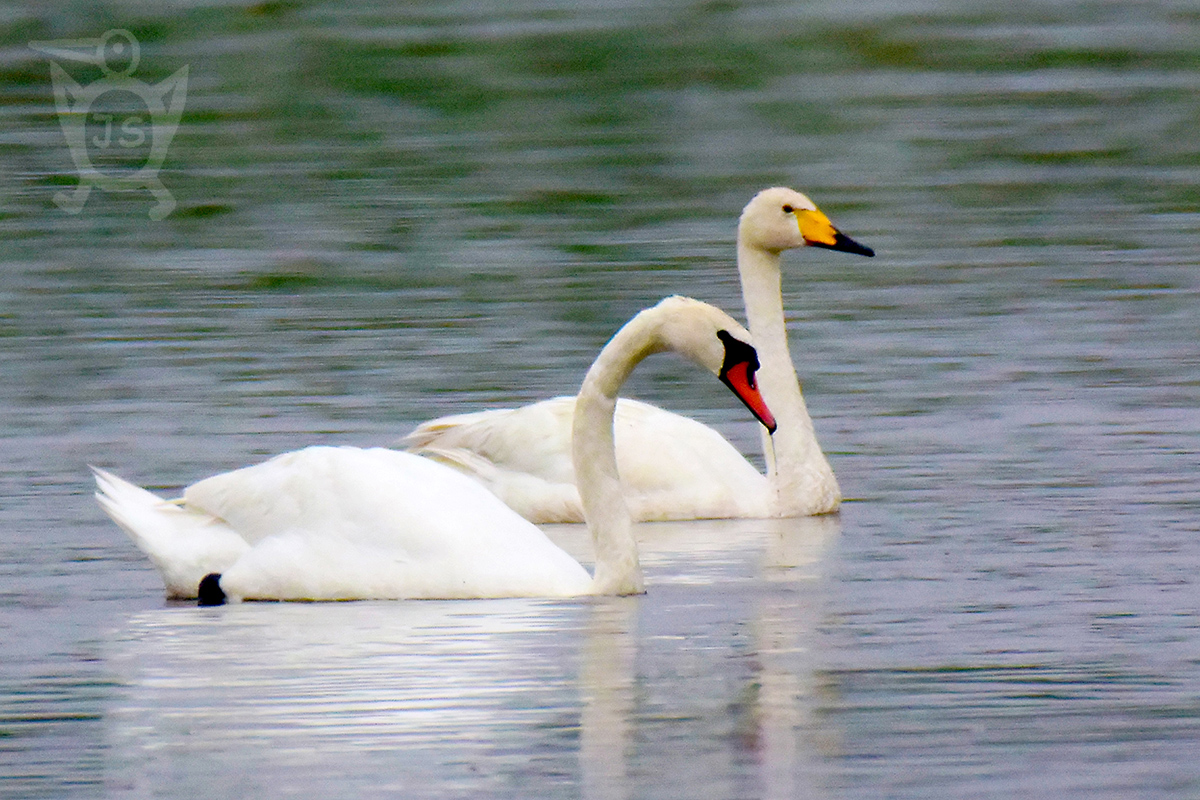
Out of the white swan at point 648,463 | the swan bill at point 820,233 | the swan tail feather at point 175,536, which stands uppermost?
the swan bill at point 820,233

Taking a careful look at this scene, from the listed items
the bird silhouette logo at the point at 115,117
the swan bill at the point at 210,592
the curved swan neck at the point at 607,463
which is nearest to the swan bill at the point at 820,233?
the curved swan neck at the point at 607,463

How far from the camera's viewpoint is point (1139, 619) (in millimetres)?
8445

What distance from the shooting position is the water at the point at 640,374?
712 centimetres

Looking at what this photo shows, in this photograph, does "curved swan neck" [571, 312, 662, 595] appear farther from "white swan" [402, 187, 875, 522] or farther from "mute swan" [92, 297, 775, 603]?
"white swan" [402, 187, 875, 522]

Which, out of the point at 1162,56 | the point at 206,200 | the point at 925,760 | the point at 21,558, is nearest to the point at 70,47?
the point at 206,200

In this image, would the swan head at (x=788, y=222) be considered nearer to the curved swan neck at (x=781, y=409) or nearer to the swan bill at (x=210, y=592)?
the curved swan neck at (x=781, y=409)

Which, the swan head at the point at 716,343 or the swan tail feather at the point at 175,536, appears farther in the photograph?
the swan tail feather at the point at 175,536

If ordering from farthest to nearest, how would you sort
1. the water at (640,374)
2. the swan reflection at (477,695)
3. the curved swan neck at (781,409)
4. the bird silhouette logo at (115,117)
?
the bird silhouette logo at (115,117) < the curved swan neck at (781,409) < the water at (640,374) < the swan reflection at (477,695)

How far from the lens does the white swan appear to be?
11453 millimetres

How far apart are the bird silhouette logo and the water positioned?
221 millimetres

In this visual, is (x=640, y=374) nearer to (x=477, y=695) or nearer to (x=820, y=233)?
(x=820, y=233)

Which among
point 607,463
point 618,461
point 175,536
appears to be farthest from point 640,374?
point 175,536

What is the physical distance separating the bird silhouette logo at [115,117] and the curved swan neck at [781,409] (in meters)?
6.85

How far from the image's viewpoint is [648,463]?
1150cm
